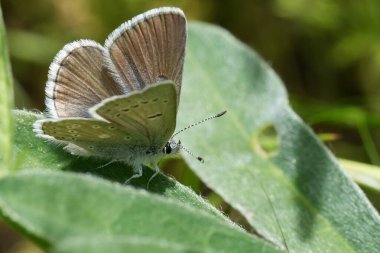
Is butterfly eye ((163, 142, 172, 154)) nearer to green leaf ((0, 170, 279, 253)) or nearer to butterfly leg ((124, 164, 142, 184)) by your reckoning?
butterfly leg ((124, 164, 142, 184))

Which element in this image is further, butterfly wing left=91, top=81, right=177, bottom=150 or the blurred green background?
the blurred green background

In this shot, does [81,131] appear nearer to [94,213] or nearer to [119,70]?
[119,70]

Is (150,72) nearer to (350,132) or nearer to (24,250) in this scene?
(24,250)

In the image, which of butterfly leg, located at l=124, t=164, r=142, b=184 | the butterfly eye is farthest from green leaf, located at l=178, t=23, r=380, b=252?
butterfly leg, located at l=124, t=164, r=142, b=184

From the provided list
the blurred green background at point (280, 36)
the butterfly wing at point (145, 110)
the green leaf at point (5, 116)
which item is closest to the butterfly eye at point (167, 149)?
the butterfly wing at point (145, 110)

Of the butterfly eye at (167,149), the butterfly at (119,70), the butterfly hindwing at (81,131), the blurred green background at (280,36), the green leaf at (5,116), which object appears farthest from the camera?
the blurred green background at (280,36)

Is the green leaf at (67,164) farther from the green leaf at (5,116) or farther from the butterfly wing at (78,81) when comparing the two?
the green leaf at (5,116)

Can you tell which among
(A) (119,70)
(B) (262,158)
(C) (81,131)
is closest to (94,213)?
(C) (81,131)

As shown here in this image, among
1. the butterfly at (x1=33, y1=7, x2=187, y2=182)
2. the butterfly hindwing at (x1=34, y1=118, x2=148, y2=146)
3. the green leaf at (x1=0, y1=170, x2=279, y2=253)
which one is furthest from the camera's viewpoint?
the butterfly at (x1=33, y1=7, x2=187, y2=182)
